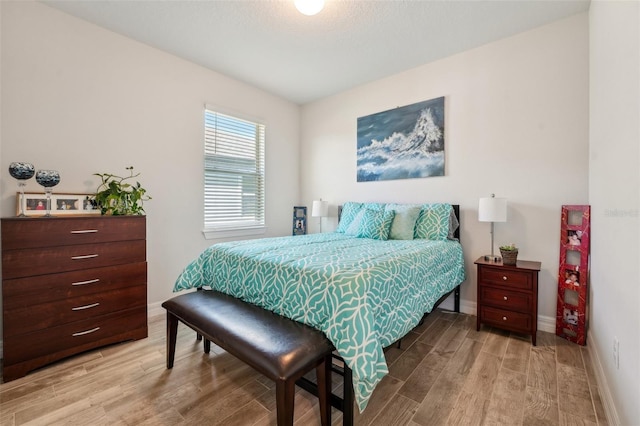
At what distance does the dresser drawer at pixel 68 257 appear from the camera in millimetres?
1838

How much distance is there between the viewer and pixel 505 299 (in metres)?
2.39

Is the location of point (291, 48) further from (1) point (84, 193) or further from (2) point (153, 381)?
(2) point (153, 381)

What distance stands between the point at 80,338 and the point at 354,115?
367 cm

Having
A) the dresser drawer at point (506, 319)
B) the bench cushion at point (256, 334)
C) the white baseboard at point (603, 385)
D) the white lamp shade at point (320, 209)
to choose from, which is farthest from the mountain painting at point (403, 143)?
the bench cushion at point (256, 334)

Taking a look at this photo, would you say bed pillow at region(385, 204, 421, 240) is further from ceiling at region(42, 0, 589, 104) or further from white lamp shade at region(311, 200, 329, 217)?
ceiling at region(42, 0, 589, 104)

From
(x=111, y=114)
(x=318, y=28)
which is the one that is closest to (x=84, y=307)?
(x=111, y=114)

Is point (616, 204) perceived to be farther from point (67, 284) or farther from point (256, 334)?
point (67, 284)

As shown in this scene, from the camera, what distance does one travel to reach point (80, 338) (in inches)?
81.7

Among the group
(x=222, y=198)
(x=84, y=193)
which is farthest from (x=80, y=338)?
(x=222, y=198)

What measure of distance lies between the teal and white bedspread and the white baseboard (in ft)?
3.23

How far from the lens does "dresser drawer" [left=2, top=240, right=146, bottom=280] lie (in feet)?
6.03

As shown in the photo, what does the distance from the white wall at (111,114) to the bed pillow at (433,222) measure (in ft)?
8.29

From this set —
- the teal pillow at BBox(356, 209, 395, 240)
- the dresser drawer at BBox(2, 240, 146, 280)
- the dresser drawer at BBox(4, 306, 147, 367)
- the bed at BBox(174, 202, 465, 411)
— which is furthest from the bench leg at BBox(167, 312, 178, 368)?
the teal pillow at BBox(356, 209, 395, 240)

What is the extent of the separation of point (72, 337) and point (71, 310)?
199 millimetres
